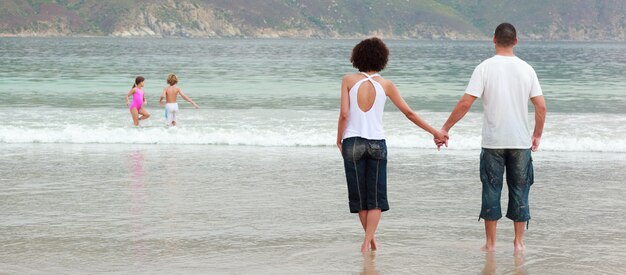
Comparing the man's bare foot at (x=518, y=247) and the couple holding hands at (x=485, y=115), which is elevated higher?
the couple holding hands at (x=485, y=115)

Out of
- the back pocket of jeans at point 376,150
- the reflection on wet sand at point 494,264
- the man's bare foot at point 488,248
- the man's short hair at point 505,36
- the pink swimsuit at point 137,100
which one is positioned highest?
the man's short hair at point 505,36

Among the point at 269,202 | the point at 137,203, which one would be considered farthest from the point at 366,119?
the point at 137,203

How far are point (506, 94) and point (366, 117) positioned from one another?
105 cm

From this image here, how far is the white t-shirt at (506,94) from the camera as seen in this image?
23.8 feet

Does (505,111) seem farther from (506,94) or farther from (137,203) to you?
(137,203)

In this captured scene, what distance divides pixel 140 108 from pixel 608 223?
1283cm

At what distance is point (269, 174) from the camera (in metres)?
12.6

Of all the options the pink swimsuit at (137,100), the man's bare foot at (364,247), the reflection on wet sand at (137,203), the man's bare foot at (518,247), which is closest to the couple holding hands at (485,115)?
the man's bare foot at (364,247)

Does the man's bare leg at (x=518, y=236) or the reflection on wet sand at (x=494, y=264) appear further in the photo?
the man's bare leg at (x=518, y=236)

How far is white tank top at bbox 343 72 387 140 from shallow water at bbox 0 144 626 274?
0.98 metres

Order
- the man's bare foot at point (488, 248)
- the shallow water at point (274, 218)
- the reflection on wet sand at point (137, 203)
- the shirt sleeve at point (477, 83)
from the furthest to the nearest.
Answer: the reflection on wet sand at point (137, 203) → the man's bare foot at point (488, 248) → the shallow water at point (274, 218) → the shirt sleeve at point (477, 83)

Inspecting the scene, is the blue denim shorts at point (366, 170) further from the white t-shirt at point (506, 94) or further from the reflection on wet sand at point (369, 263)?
the white t-shirt at point (506, 94)

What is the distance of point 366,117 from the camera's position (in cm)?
731

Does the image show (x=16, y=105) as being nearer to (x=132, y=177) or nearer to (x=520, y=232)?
(x=132, y=177)
